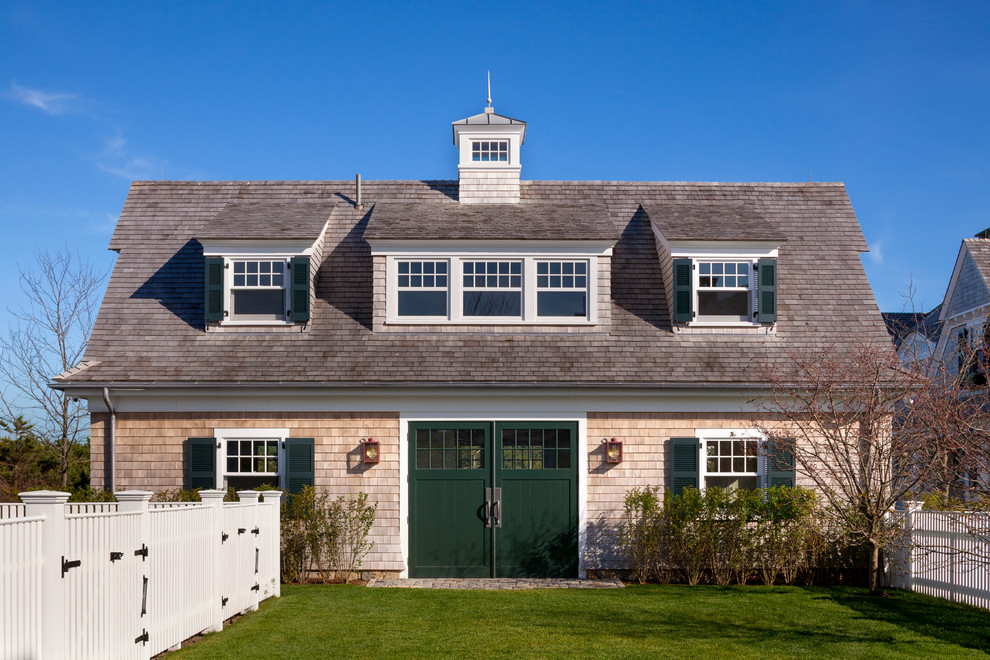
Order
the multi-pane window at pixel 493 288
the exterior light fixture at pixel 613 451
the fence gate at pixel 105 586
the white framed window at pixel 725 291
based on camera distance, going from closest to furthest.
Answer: the fence gate at pixel 105 586, the exterior light fixture at pixel 613 451, the multi-pane window at pixel 493 288, the white framed window at pixel 725 291

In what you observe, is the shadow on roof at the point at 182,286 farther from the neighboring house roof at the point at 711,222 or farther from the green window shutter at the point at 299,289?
the neighboring house roof at the point at 711,222

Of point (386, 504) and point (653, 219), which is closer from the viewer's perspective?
point (386, 504)

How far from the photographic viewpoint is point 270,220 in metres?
14.6

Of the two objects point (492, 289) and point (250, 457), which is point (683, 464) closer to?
point (492, 289)

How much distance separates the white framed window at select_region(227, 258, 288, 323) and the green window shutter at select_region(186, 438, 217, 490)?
217 cm

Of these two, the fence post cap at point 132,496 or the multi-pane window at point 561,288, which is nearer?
the fence post cap at point 132,496

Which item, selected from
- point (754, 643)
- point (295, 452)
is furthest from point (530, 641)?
point (295, 452)

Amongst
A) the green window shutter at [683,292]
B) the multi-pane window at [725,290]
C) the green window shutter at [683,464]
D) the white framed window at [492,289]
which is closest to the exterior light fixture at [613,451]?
the green window shutter at [683,464]

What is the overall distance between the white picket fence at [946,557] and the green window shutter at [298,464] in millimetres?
8431

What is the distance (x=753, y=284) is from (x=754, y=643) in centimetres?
696

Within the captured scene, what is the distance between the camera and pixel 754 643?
865cm

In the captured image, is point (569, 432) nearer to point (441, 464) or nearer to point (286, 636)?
point (441, 464)

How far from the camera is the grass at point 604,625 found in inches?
324

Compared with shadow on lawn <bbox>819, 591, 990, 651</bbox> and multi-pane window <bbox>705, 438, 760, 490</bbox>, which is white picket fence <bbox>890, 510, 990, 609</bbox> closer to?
shadow on lawn <bbox>819, 591, 990, 651</bbox>
